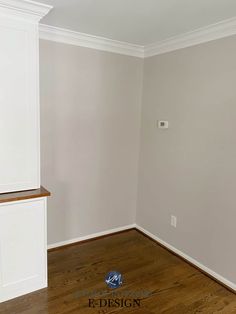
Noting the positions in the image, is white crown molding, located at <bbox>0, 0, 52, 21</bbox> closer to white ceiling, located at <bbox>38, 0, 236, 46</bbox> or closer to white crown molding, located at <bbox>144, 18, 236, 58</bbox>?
white ceiling, located at <bbox>38, 0, 236, 46</bbox>

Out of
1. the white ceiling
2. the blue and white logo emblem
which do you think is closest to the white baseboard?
the blue and white logo emblem

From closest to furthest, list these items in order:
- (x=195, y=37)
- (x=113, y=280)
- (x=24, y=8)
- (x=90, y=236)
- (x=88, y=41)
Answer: (x=24, y=8) < (x=113, y=280) < (x=195, y=37) < (x=88, y=41) < (x=90, y=236)

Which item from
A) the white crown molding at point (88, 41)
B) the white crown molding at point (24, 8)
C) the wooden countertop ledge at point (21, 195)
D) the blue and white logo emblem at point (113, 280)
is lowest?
the blue and white logo emblem at point (113, 280)

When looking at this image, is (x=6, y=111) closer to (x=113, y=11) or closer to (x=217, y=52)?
(x=113, y=11)

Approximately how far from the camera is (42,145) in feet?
8.80

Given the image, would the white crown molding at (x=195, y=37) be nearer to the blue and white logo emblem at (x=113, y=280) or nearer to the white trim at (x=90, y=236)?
the white trim at (x=90, y=236)

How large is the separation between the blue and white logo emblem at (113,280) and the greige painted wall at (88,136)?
2.75 ft

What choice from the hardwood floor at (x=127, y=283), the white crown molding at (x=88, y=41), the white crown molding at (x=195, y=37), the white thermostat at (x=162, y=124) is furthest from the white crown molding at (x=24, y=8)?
the hardwood floor at (x=127, y=283)

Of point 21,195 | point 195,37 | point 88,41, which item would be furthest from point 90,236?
Result: point 195,37

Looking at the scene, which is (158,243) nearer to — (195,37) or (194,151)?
(194,151)

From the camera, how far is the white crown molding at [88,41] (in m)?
2.53

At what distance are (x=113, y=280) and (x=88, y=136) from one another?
153 cm

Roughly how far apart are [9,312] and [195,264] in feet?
5.90

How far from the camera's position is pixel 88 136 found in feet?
9.67
